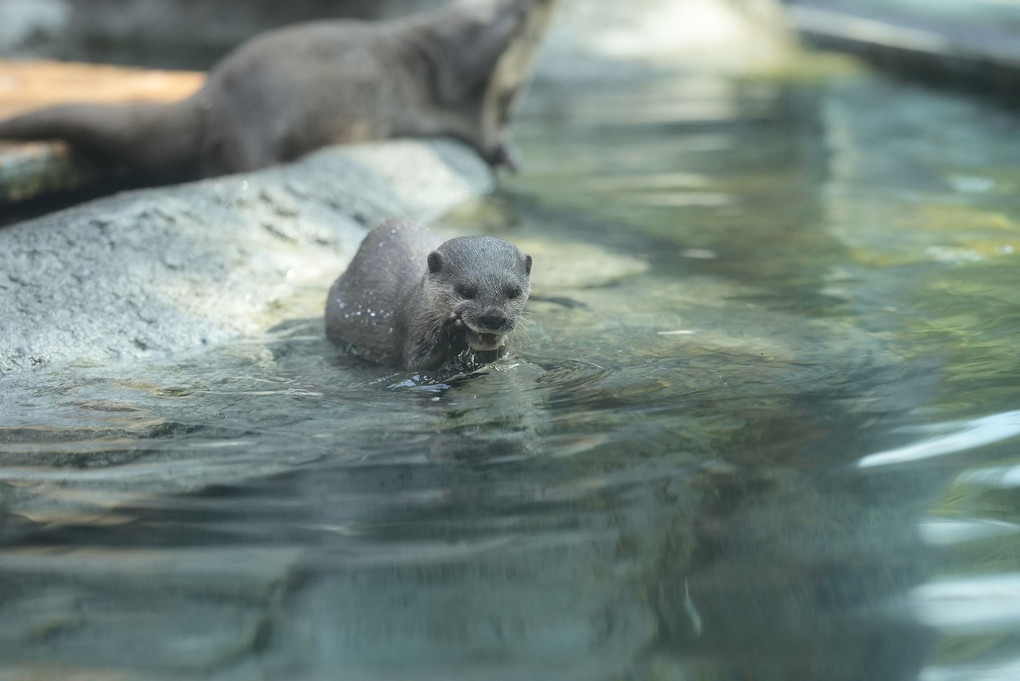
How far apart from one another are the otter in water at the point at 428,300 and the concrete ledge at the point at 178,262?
32 cm

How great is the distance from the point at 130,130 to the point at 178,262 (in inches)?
54.5

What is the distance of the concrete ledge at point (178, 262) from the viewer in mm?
2818

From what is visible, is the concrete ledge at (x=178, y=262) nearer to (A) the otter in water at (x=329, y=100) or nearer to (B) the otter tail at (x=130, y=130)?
(A) the otter in water at (x=329, y=100)

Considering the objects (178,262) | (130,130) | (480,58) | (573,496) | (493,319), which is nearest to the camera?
(573,496)

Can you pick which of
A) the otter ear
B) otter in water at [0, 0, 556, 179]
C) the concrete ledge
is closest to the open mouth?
the otter ear

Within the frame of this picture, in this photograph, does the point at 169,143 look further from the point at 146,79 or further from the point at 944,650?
the point at 944,650

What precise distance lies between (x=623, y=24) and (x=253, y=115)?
21.5 feet

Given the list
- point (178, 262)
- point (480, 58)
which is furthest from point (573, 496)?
point (480, 58)

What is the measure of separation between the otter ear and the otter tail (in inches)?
84.2

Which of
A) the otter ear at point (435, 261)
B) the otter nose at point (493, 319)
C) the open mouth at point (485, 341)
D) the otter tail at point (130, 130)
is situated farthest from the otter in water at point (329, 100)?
the otter nose at point (493, 319)

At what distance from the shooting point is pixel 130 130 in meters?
4.39

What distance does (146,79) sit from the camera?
18.9 feet

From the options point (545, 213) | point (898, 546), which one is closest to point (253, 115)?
point (545, 213)

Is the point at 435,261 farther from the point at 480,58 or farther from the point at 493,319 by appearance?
the point at 480,58
